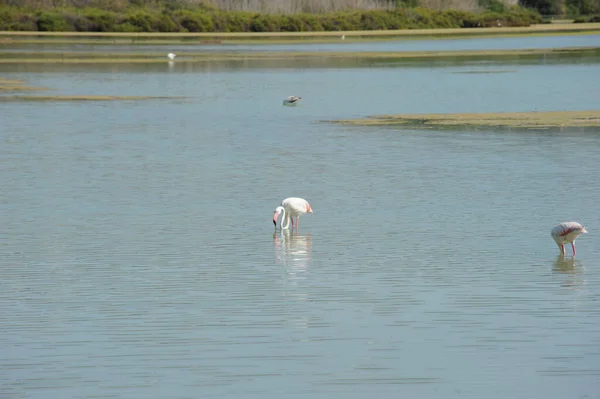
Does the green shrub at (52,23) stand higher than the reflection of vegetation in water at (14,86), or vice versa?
the reflection of vegetation in water at (14,86)

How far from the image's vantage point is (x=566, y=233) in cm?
1018

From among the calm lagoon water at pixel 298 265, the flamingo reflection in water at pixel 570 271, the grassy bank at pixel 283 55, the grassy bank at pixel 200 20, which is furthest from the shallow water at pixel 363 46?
the flamingo reflection in water at pixel 570 271

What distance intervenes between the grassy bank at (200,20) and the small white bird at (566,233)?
57757 millimetres

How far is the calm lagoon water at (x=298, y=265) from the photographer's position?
283 inches

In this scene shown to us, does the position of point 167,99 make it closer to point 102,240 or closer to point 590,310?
point 102,240

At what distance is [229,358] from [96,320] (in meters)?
1.31

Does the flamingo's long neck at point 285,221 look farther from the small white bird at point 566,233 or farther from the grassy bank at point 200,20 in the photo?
the grassy bank at point 200,20

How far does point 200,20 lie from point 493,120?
47.2m

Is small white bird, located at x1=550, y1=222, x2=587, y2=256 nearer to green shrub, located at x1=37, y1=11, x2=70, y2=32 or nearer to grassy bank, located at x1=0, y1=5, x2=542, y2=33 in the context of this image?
grassy bank, located at x1=0, y1=5, x2=542, y2=33

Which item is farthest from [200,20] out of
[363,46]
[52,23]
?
[363,46]

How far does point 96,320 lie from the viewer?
835 cm

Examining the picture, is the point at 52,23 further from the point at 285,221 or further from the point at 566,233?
the point at 566,233

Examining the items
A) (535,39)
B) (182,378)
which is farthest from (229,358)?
(535,39)

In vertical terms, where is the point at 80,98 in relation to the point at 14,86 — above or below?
above
